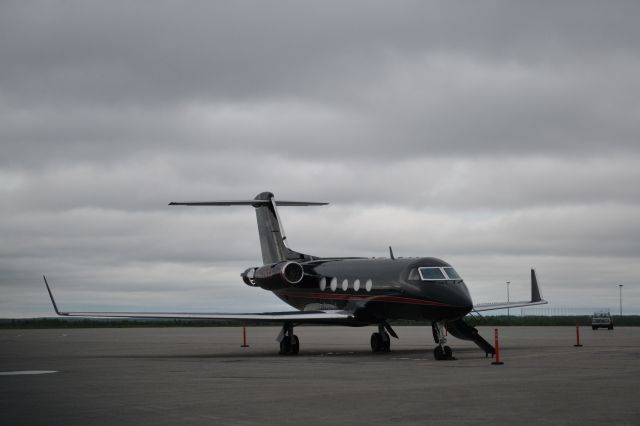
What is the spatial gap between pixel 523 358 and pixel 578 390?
378 inches

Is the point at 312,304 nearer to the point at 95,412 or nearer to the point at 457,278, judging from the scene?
the point at 457,278

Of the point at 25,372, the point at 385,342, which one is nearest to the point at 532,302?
the point at 385,342

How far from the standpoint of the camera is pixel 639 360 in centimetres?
2222

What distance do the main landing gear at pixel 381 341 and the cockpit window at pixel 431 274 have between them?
3.57m

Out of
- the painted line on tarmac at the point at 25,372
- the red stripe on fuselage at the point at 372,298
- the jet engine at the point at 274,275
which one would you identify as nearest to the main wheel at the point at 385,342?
the red stripe on fuselage at the point at 372,298

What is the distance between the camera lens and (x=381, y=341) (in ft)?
98.9

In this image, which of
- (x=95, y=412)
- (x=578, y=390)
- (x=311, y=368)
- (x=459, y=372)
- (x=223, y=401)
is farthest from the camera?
(x=311, y=368)

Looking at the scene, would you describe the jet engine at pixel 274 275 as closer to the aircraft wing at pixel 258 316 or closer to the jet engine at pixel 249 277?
the jet engine at pixel 249 277

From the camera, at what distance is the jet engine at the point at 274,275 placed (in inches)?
1298

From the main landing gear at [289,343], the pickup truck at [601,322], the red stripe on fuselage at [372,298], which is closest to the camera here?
the red stripe on fuselage at [372,298]

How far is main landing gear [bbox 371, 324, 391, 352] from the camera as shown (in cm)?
3005

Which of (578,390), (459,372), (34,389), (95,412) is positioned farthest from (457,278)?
(95,412)

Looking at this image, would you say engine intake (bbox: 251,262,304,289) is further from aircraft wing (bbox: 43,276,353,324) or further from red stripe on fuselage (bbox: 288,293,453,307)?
aircraft wing (bbox: 43,276,353,324)

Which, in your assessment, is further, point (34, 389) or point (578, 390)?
point (34, 389)
